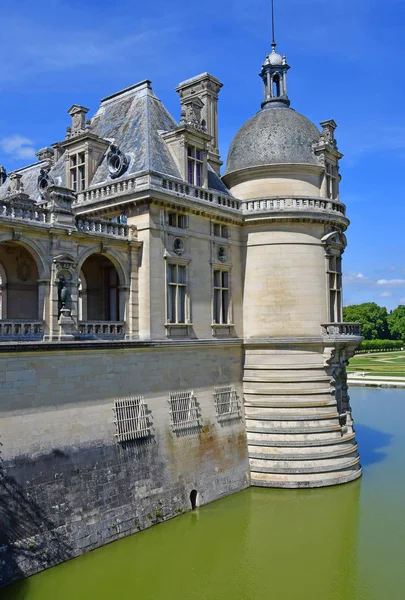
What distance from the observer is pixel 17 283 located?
2400 centimetres

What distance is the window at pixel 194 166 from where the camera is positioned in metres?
25.6

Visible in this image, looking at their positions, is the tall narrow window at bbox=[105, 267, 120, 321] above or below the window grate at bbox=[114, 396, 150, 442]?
above

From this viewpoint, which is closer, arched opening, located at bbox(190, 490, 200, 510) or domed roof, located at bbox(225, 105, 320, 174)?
arched opening, located at bbox(190, 490, 200, 510)

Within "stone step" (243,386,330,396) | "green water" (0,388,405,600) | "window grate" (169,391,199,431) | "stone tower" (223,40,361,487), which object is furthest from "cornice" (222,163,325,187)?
"green water" (0,388,405,600)

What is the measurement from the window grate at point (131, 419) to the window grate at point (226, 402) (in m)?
4.60

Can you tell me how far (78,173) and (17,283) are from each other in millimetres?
5711

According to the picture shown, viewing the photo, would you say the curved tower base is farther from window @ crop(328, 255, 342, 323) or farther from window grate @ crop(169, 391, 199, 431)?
window grate @ crop(169, 391, 199, 431)

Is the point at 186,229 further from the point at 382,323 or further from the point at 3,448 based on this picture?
the point at 382,323

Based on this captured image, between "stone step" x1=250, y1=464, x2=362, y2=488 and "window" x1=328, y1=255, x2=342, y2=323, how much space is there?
7.04 meters

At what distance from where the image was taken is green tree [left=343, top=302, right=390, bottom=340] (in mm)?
128875

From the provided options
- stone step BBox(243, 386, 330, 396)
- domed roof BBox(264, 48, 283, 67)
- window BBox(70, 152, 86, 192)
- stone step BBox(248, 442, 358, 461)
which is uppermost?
domed roof BBox(264, 48, 283, 67)

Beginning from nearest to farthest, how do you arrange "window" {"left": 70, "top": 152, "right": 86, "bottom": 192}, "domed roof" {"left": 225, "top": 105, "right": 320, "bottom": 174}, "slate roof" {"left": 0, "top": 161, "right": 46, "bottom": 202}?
1. "window" {"left": 70, "top": 152, "right": 86, "bottom": 192}
2. "domed roof" {"left": 225, "top": 105, "right": 320, "bottom": 174}
3. "slate roof" {"left": 0, "top": 161, "right": 46, "bottom": 202}

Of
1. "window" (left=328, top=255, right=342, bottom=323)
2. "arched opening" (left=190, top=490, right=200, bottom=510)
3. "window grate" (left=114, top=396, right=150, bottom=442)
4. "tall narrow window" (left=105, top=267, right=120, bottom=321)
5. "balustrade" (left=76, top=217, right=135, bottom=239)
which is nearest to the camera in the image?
"window grate" (left=114, top=396, right=150, bottom=442)

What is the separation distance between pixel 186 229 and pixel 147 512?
11.2 m
